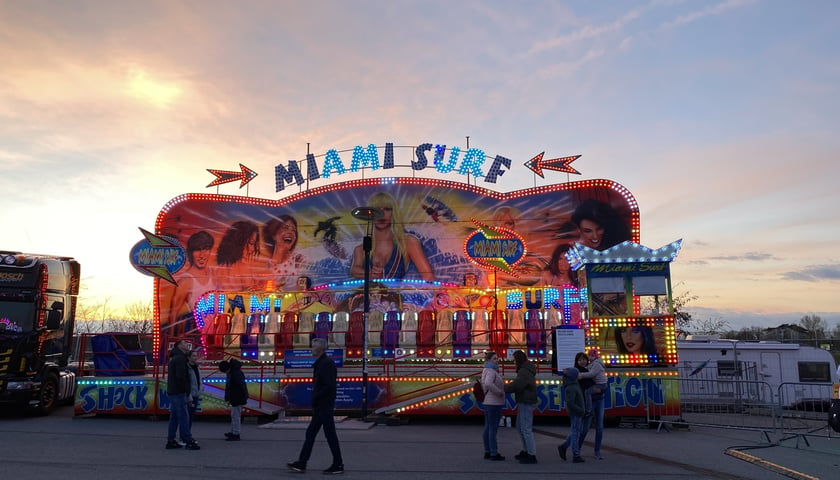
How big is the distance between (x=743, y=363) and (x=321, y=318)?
15.1 m

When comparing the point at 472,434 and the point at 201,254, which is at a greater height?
the point at 201,254

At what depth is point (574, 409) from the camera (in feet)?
34.6

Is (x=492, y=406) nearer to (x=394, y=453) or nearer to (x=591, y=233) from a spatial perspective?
(x=394, y=453)

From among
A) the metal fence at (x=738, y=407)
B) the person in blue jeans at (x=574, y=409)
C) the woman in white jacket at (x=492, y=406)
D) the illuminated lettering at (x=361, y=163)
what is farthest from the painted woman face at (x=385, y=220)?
the person in blue jeans at (x=574, y=409)

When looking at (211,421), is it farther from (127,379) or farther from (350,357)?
(350,357)

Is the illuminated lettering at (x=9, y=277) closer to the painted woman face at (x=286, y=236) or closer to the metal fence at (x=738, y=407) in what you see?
the painted woman face at (x=286, y=236)

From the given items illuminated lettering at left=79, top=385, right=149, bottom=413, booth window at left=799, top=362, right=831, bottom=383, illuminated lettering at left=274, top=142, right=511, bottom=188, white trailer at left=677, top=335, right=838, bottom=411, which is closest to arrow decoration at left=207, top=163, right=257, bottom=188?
illuminated lettering at left=274, top=142, right=511, bottom=188

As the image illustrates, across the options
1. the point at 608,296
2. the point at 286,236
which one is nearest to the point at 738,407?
the point at 608,296

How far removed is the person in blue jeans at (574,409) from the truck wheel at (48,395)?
45.2 ft

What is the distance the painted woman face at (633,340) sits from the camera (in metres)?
16.6

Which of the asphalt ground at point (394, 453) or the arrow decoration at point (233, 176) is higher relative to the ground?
the arrow decoration at point (233, 176)

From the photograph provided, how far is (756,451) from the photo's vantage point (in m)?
11.8

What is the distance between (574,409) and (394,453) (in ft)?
10.3

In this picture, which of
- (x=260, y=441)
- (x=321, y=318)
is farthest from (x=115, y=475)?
(x=321, y=318)
